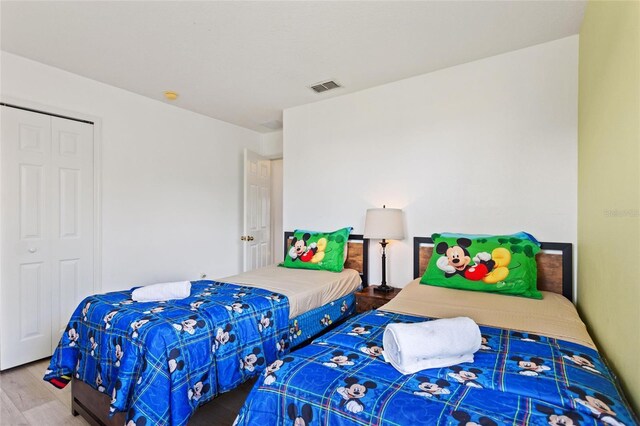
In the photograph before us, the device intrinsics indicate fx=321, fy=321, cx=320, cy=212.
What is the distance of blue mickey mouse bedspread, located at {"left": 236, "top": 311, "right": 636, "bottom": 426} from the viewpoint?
35.2 inches

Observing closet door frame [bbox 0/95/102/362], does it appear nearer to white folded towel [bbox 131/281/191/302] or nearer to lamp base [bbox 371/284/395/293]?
white folded towel [bbox 131/281/191/302]

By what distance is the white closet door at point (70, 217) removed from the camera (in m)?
2.79

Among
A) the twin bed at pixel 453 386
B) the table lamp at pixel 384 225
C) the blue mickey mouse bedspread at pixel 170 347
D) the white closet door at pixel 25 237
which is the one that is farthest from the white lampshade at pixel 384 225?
the white closet door at pixel 25 237

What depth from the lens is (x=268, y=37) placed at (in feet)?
7.64

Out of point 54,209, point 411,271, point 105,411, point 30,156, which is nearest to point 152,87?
point 30,156

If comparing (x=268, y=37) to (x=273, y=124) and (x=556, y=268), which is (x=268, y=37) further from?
(x=556, y=268)

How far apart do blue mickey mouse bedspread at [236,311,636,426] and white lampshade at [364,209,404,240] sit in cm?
149

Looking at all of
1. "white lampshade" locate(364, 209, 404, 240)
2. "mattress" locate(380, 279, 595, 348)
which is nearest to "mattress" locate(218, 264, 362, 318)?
"white lampshade" locate(364, 209, 404, 240)

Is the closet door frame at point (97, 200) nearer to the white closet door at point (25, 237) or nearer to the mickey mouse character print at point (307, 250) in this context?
the white closet door at point (25, 237)

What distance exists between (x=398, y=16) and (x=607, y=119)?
132cm

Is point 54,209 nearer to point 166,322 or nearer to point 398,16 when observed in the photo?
point 166,322

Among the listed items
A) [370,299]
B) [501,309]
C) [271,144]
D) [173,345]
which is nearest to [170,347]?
[173,345]

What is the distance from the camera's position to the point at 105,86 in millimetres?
3109

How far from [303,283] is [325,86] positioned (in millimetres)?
1940
